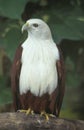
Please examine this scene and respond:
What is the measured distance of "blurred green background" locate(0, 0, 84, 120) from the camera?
8734mm

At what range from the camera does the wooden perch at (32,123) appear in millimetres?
7836

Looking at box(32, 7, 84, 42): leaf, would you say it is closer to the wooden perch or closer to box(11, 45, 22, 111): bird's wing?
box(11, 45, 22, 111): bird's wing

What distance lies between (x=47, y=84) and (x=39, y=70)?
168mm

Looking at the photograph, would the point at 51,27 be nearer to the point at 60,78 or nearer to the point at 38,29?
the point at 38,29

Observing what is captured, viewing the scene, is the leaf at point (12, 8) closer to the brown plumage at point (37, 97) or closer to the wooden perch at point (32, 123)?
the brown plumage at point (37, 97)

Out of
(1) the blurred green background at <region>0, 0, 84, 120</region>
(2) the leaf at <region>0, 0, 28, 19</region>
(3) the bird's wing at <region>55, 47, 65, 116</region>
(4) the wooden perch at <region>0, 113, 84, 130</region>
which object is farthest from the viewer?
(1) the blurred green background at <region>0, 0, 84, 120</region>

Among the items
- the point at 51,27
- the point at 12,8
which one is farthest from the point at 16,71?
the point at 51,27

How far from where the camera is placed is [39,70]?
8.00 metres

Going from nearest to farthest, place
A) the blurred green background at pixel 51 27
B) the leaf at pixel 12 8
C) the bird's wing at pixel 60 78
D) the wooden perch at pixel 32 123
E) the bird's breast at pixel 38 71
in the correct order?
the wooden perch at pixel 32 123 < the bird's breast at pixel 38 71 < the bird's wing at pixel 60 78 < the leaf at pixel 12 8 < the blurred green background at pixel 51 27

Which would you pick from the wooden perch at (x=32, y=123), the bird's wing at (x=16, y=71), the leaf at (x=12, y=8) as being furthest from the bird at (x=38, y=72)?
the leaf at (x=12, y=8)

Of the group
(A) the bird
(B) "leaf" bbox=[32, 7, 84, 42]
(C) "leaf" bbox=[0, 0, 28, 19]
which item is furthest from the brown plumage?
(B) "leaf" bbox=[32, 7, 84, 42]

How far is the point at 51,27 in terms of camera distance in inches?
353

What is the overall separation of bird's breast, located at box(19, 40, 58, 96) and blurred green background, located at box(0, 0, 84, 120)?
2.15 ft

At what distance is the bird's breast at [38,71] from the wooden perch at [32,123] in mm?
284
